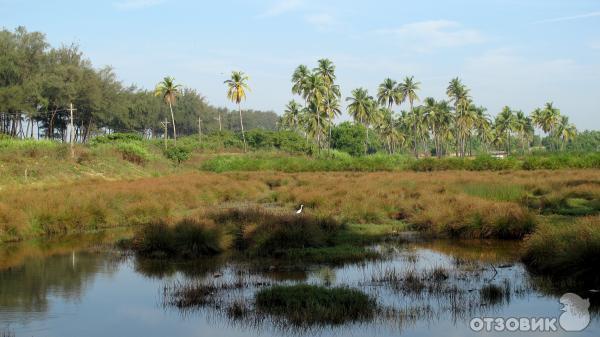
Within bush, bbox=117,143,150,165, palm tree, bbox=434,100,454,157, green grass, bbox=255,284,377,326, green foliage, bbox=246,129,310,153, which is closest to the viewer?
green grass, bbox=255,284,377,326

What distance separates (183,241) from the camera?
18.2 meters

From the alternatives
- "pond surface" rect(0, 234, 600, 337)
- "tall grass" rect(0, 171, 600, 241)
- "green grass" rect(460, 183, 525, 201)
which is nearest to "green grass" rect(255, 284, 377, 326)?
"pond surface" rect(0, 234, 600, 337)

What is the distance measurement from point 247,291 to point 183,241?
541 centimetres

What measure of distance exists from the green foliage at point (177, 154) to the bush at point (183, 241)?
183 ft

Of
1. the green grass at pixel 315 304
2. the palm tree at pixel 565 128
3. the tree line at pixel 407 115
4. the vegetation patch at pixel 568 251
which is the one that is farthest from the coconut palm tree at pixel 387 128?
the green grass at pixel 315 304

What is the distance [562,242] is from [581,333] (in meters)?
4.14

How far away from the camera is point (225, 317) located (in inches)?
453

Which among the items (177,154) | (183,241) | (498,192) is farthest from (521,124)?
(183,241)

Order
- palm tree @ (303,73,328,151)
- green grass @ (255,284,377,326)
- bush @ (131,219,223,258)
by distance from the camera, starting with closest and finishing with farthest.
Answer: green grass @ (255,284,377,326) < bush @ (131,219,223,258) < palm tree @ (303,73,328,151)

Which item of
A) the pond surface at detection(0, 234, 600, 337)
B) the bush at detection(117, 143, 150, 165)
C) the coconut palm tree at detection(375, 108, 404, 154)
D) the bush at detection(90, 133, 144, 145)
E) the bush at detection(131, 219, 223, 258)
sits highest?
the coconut palm tree at detection(375, 108, 404, 154)

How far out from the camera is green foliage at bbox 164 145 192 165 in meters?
74.2

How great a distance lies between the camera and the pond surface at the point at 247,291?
1086 cm

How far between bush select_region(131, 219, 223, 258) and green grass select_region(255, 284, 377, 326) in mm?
5829

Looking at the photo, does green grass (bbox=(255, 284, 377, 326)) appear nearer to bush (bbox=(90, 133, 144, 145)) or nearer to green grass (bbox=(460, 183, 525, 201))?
green grass (bbox=(460, 183, 525, 201))
